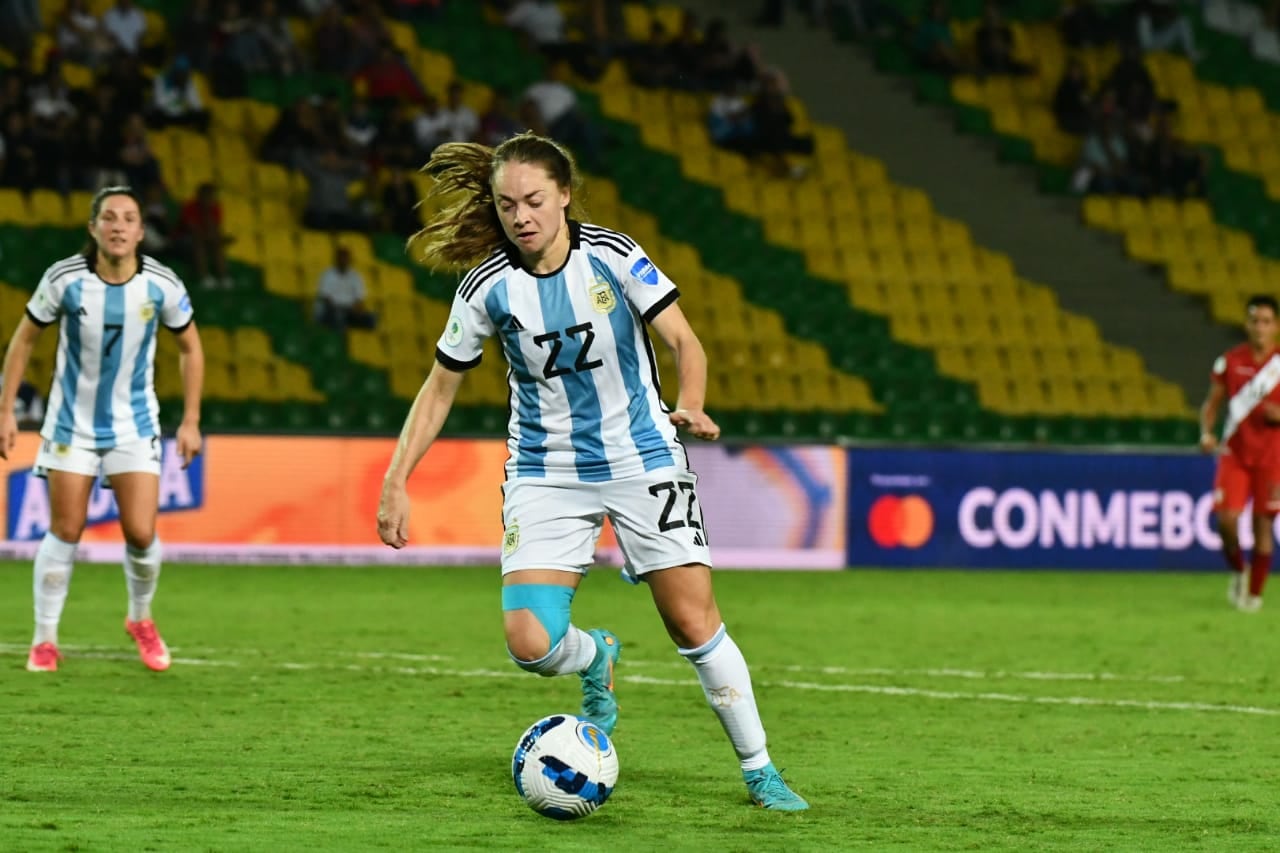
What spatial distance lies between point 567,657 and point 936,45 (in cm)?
1990

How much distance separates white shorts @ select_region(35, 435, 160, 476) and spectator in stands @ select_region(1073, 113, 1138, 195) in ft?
55.7

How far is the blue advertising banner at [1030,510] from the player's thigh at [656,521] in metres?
11.1

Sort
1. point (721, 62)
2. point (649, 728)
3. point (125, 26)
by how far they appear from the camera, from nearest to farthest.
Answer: point (649, 728), point (125, 26), point (721, 62)

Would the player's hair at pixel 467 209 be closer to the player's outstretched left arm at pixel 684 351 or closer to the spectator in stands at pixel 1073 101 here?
the player's outstretched left arm at pixel 684 351

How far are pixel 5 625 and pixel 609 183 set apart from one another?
11.5m

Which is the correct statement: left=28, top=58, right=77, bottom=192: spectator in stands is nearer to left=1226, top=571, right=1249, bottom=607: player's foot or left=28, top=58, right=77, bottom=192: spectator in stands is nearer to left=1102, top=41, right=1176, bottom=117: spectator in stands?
left=1226, top=571, right=1249, bottom=607: player's foot

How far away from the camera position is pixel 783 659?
434 inches

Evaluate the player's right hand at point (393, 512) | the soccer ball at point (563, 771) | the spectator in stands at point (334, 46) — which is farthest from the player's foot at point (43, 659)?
the spectator in stands at point (334, 46)

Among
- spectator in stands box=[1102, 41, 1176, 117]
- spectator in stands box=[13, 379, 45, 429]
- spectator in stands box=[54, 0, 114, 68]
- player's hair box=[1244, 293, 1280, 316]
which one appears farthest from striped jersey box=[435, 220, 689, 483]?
spectator in stands box=[1102, 41, 1176, 117]

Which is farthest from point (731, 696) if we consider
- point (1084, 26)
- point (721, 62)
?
point (1084, 26)

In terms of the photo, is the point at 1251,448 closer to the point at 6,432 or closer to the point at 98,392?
the point at 98,392

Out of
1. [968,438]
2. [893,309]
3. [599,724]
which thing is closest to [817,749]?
[599,724]

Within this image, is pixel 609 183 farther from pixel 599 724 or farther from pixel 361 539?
pixel 599 724

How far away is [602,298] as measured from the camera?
6.14 metres
